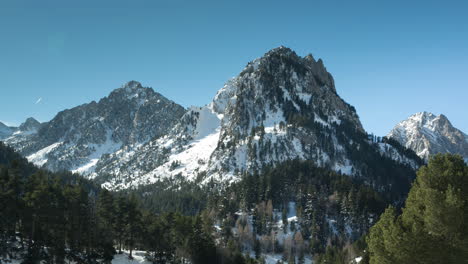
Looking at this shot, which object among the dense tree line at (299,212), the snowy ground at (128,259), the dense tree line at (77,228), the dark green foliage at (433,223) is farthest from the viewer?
the dense tree line at (299,212)

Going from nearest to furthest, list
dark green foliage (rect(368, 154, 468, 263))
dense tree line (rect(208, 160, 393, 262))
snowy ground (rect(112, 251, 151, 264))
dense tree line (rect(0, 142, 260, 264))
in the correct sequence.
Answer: dark green foliage (rect(368, 154, 468, 263)) < dense tree line (rect(0, 142, 260, 264)) < snowy ground (rect(112, 251, 151, 264)) < dense tree line (rect(208, 160, 393, 262))

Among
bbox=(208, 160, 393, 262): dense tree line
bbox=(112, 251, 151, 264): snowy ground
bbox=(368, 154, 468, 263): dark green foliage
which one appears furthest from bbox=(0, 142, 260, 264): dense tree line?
bbox=(368, 154, 468, 263): dark green foliage

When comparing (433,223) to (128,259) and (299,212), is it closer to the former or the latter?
(128,259)

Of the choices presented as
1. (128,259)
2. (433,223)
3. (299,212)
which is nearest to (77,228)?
(128,259)

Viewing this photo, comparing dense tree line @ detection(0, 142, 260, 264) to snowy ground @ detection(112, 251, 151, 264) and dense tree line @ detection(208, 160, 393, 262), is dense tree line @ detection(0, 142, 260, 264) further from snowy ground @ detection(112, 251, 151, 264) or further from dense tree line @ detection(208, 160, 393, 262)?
dense tree line @ detection(208, 160, 393, 262)

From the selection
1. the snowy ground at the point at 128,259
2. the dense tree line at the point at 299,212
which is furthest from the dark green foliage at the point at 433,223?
the dense tree line at the point at 299,212

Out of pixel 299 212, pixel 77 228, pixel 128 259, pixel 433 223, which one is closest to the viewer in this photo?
pixel 433 223

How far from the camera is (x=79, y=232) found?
229ft

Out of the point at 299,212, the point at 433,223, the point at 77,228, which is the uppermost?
the point at 433,223

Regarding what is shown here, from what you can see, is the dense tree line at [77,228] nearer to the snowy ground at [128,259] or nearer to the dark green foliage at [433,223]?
the snowy ground at [128,259]

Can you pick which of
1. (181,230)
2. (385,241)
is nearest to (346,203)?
(181,230)

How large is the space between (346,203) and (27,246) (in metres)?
129

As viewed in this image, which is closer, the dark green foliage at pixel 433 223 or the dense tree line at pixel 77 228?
the dark green foliage at pixel 433 223


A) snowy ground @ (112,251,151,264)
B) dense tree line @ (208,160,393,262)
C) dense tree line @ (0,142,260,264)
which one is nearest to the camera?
dense tree line @ (0,142,260,264)
